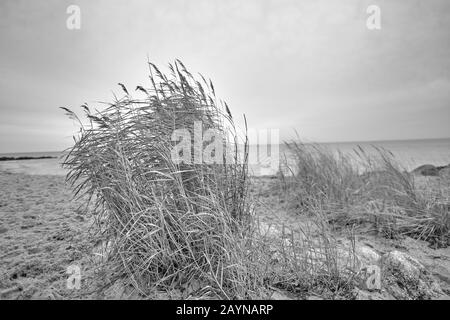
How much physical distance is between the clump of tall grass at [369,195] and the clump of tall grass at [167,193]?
0.86 meters

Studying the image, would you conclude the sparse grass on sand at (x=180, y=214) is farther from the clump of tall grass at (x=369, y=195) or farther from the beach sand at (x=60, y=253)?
the clump of tall grass at (x=369, y=195)

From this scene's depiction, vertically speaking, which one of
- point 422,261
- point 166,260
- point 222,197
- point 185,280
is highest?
point 222,197

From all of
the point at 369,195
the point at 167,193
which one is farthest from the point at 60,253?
the point at 369,195

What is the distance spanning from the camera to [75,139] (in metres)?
2.21

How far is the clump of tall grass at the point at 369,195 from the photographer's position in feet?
9.86

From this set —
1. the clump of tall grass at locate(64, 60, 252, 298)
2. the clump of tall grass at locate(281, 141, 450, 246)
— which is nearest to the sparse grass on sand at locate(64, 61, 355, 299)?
the clump of tall grass at locate(64, 60, 252, 298)

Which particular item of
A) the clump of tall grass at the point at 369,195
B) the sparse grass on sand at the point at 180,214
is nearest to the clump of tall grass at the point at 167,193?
the sparse grass on sand at the point at 180,214

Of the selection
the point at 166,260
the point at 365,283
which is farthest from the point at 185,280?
the point at 365,283

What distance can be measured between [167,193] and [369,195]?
3.49 meters

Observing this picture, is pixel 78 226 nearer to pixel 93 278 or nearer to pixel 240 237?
pixel 93 278

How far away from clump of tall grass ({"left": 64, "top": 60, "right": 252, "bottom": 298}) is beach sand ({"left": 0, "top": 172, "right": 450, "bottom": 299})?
217 millimetres

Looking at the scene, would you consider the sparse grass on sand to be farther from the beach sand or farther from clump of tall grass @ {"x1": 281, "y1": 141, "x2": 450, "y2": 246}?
clump of tall grass @ {"x1": 281, "y1": 141, "x2": 450, "y2": 246}
